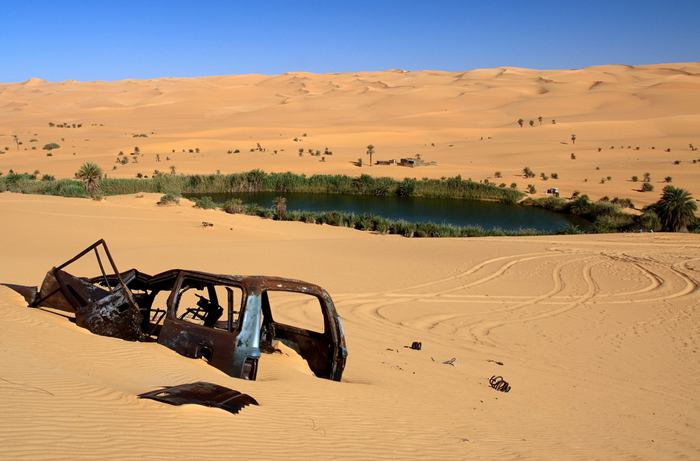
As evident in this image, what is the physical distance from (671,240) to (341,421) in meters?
23.8

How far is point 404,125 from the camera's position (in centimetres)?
8419

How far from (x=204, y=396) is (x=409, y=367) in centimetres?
424

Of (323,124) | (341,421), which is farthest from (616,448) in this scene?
(323,124)

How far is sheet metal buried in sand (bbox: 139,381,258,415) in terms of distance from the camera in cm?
524

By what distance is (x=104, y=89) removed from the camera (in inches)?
6324

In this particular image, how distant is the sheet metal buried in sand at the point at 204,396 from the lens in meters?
5.24

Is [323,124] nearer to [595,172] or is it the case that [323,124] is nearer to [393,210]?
[595,172]

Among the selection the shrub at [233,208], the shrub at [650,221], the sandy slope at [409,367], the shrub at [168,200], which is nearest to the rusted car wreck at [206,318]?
the sandy slope at [409,367]

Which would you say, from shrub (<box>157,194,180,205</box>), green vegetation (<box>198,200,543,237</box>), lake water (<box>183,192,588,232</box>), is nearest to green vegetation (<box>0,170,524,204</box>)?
lake water (<box>183,192,588,232</box>)

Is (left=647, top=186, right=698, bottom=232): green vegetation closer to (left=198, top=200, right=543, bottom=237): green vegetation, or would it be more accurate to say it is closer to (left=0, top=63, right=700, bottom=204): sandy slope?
(left=198, top=200, right=543, bottom=237): green vegetation

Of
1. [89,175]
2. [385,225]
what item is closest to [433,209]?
[385,225]

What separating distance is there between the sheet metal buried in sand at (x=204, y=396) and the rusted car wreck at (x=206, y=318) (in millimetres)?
737

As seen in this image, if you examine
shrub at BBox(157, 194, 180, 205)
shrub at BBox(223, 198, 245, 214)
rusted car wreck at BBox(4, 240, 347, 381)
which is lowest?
rusted car wreck at BBox(4, 240, 347, 381)

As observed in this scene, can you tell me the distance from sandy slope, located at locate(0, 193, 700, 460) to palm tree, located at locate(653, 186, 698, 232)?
8812mm
